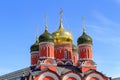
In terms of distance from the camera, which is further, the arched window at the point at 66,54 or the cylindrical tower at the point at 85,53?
the arched window at the point at 66,54

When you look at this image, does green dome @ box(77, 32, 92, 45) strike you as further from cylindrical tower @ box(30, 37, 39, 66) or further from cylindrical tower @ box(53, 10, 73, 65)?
cylindrical tower @ box(30, 37, 39, 66)

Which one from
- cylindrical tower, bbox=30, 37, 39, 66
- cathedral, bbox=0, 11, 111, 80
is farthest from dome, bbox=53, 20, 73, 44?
cylindrical tower, bbox=30, 37, 39, 66

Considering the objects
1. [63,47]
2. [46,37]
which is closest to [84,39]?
[63,47]

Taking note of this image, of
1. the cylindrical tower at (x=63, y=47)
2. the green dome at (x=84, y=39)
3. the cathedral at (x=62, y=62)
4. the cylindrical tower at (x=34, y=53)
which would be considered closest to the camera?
the cathedral at (x=62, y=62)

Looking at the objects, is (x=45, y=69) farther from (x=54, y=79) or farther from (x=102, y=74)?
(x=102, y=74)

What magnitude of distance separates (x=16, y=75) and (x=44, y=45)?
19.3 m

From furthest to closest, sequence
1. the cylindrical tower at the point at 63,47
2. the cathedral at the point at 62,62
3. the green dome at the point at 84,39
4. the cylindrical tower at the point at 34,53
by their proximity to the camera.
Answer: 1. the cylindrical tower at the point at 34,53
2. the cylindrical tower at the point at 63,47
3. the green dome at the point at 84,39
4. the cathedral at the point at 62,62

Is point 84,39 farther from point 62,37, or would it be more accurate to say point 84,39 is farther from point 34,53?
point 34,53

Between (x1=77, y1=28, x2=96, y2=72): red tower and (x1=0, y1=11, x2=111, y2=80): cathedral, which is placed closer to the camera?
(x1=0, y1=11, x2=111, y2=80): cathedral

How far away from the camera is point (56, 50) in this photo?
40.5 meters

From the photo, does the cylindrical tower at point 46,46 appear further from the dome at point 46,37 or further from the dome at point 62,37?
the dome at point 62,37

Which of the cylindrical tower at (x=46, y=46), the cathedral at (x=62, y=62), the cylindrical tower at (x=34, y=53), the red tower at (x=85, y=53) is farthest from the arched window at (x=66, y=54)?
the cylindrical tower at (x=46, y=46)

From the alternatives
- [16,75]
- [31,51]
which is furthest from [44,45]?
[16,75]

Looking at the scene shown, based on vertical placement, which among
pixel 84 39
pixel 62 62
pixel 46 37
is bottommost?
pixel 62 62
